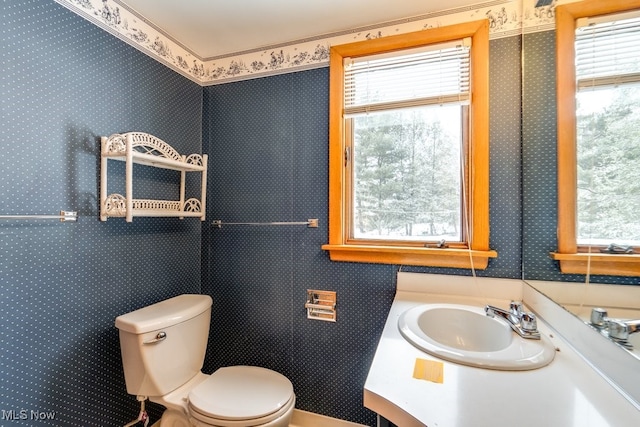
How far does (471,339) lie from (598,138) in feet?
2.72

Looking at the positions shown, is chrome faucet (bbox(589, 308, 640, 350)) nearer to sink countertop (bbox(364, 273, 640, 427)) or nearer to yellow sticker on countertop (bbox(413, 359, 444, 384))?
sink countertop (bbox(364, 273, 640, 427))

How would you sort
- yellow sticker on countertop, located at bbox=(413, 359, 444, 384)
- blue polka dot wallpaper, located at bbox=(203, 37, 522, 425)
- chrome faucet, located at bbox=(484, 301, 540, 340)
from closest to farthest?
yellow sticker on countertop, located at bbox=(413, 359, 444, 384)
chrome faucet, located at bbox=(484, 301, 540, 340)
blue polka dot wallpaper, located at bbox=(203, 37, 522, 425)

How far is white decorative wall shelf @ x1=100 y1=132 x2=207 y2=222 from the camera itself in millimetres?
1262

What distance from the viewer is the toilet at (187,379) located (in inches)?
46.1

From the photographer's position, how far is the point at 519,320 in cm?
102

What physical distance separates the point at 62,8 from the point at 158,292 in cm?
135

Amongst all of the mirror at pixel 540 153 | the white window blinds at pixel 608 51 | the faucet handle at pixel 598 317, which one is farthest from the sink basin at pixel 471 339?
the white window blinds at pixel 608 51

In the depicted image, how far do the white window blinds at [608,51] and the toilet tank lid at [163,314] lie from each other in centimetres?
176

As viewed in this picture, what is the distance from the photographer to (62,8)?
1.18 meters

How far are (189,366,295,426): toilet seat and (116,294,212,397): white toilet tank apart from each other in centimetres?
13

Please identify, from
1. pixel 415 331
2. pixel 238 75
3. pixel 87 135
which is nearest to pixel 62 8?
pixel 87 135

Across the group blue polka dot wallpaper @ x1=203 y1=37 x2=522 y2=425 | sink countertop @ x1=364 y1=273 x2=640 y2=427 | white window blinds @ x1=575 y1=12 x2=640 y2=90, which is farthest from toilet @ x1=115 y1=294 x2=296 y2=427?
white window blinds @ x1=575 y1=12 x2=640 y2=90

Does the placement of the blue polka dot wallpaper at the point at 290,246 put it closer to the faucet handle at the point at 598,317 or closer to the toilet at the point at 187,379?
the toilet at the point at 187,379

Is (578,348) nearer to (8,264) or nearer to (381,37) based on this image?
(381,37)
